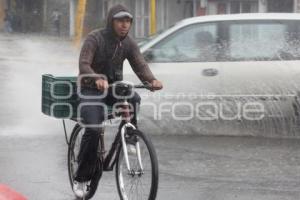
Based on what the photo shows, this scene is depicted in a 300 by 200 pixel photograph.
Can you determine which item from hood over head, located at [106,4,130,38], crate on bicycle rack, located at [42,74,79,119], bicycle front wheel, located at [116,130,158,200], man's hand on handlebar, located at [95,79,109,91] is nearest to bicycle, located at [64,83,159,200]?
bicycle front wheel, located at [116,130,158,200]

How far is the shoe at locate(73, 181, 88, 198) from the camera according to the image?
257 inches

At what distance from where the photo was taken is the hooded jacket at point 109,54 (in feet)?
20.2

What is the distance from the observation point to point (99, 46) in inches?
245

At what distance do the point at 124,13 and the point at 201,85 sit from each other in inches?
163

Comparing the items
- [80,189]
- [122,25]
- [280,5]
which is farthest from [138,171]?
[280,5]

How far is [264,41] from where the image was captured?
34.0ft

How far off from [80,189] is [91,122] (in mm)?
778

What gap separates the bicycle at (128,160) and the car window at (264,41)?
Answer: 14.2 feet

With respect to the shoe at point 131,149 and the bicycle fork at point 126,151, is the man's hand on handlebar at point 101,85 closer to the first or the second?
the bicycle fork at point 126,151

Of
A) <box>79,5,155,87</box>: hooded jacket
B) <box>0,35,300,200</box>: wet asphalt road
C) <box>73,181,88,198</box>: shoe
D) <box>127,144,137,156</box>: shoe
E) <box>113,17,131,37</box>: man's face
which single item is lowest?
<box>0,35,300,200</box>: wet asphalt road

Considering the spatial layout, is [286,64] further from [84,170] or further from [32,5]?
[32,5]

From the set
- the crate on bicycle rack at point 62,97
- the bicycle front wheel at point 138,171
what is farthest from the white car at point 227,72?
the bicycle front wheel at point 138,171

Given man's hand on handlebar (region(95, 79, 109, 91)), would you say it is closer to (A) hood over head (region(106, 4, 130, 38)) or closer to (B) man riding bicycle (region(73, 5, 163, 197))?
(B) man riding bicycle (region(73, 5, 163, 197))

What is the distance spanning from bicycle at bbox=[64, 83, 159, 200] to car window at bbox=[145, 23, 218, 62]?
4.09 meters
